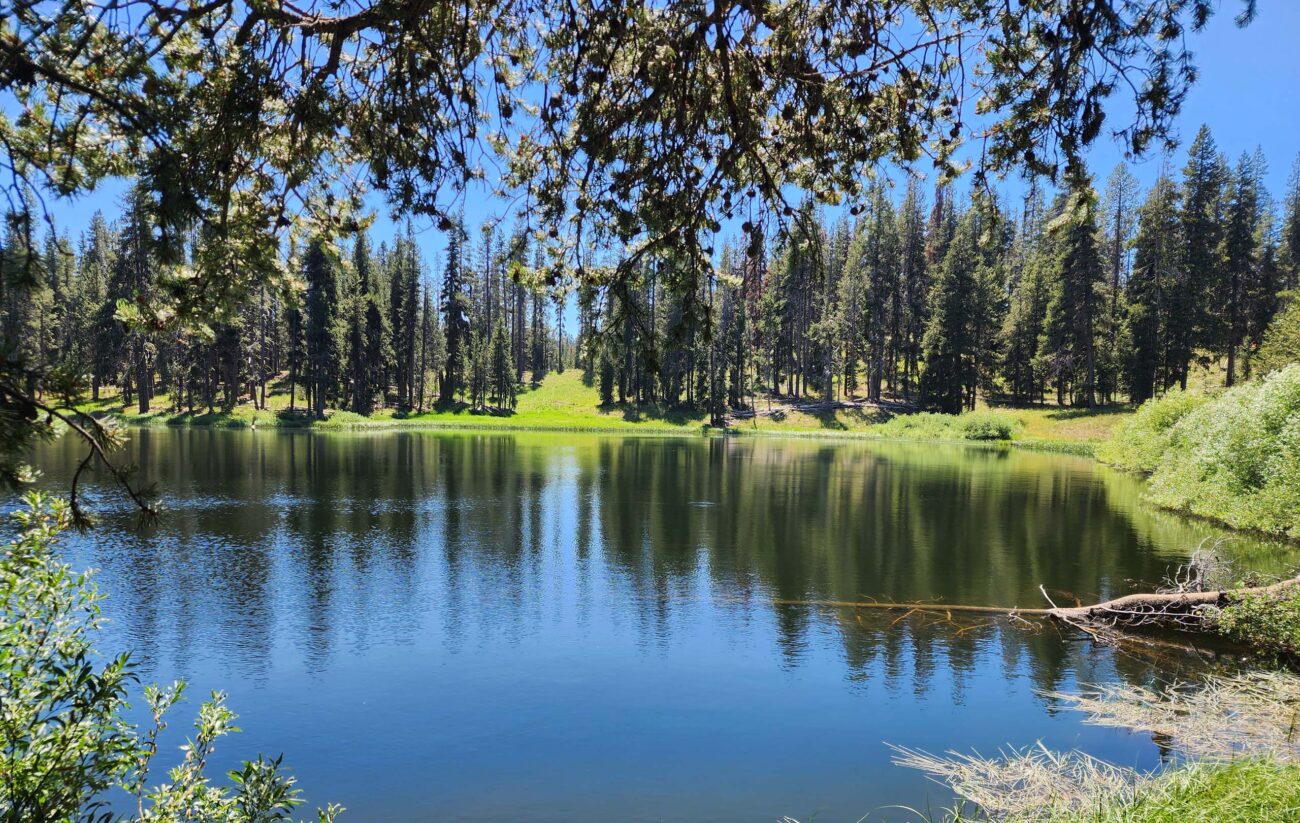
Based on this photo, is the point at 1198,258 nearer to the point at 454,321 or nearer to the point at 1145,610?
the point at 1145,610

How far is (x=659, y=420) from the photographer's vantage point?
83.0 metres

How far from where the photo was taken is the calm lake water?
9711mm

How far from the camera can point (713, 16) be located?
518cm

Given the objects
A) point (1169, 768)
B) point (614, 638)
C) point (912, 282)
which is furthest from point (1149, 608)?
point (912, 282)

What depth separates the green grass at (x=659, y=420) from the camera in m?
65.2

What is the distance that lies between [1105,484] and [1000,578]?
80.2ft

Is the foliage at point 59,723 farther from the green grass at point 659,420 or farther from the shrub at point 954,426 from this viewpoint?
the shrub at point 954,426

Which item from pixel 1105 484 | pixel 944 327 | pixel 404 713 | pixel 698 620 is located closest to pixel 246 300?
pixel 404 713

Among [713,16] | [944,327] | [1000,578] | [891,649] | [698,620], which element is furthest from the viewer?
[944,327]

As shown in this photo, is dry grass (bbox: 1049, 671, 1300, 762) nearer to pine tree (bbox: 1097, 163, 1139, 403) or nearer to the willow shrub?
the willow shrub

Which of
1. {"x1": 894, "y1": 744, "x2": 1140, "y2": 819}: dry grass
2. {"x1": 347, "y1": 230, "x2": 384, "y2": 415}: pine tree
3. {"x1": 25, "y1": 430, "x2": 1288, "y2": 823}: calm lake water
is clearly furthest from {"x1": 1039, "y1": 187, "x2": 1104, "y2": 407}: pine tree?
{"x1": 347, "y1": 230, "x2": 384, "y2": 415}: pine tree

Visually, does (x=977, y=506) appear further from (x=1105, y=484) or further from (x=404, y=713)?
(x=404, y=713)

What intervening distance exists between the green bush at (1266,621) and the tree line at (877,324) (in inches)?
1519

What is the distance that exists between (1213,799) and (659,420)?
76.9 metres
